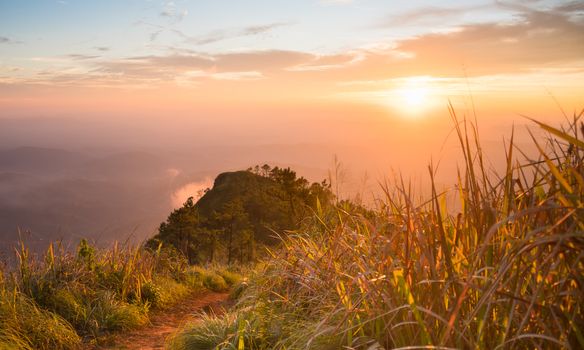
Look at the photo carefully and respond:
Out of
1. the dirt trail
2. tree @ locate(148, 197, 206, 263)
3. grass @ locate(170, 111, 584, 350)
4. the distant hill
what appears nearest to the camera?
grass @ locate(170, 111, 584, 350)

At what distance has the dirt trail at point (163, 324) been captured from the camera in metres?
5.95

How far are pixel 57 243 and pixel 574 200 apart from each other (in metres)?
6.88

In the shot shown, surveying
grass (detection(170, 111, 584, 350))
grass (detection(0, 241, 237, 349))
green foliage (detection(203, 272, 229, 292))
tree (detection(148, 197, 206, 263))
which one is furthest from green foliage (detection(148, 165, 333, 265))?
grass (detection(170, 111, 584, 350))

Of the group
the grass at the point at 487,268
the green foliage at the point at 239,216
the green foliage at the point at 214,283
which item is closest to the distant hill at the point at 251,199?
the green foliage at the point at 239,216

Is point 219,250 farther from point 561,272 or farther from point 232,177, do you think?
point 561,272

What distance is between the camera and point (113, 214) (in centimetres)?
18838

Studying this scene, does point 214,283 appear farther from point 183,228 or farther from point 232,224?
point 232,224

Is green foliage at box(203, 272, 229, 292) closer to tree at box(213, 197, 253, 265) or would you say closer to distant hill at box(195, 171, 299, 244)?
tree at box(213, 197, 253, 265)

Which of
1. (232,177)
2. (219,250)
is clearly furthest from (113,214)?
(219,250)

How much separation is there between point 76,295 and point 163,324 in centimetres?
131

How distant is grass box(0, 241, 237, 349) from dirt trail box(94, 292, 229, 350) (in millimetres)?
155

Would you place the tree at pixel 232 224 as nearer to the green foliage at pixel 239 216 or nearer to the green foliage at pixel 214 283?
the green foliage at pixel 239 216

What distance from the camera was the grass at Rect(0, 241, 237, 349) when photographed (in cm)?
543

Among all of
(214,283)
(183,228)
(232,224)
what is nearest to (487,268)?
(214,283)
